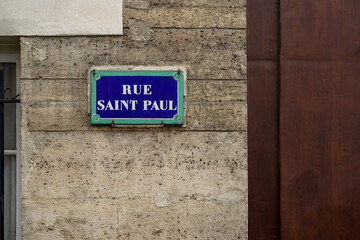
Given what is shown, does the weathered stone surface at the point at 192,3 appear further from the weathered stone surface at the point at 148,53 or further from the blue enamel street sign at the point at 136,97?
the blue enamel street sign at the point at 136,97

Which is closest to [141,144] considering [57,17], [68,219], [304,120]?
[68,219]

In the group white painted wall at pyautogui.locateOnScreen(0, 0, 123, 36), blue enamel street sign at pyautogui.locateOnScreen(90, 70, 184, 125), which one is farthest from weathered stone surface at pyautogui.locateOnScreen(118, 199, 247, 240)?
white painted wall at pyautogui.locateOnScreen(0, 0, 123, 36)

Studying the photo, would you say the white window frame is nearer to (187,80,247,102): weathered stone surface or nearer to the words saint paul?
the words saint paul

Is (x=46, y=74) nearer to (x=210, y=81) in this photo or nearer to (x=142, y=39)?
(x=142, y=39)

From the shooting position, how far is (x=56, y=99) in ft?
9.09

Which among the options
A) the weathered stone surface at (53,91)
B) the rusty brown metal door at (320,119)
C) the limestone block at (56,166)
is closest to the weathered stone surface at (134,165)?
the limestone block at (56,166)

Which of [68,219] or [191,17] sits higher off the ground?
[191,17]

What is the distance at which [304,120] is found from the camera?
2.91 meters

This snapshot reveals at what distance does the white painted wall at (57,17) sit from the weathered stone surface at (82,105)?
0.35m

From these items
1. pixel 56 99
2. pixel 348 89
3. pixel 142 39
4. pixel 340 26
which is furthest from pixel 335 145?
pixel 56 99

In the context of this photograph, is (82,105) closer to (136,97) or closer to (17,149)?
(136,97)

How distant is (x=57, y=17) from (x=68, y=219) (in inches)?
53.4

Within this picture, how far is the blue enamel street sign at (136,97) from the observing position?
2727mm

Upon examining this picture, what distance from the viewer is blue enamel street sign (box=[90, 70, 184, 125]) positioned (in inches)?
107
